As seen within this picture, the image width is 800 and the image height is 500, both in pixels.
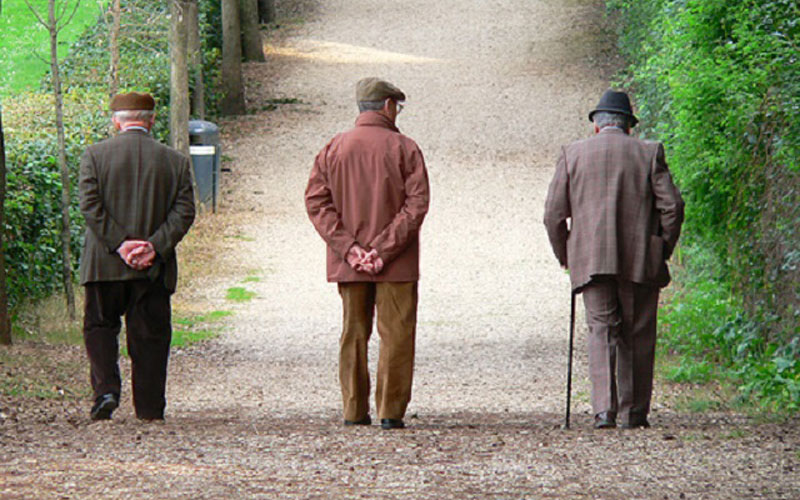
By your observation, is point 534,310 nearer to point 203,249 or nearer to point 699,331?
point 699,331

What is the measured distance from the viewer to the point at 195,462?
239 inches

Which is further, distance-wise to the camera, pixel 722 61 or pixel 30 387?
pixel 722 61

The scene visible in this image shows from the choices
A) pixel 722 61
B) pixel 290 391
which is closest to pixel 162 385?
pixel 290 391

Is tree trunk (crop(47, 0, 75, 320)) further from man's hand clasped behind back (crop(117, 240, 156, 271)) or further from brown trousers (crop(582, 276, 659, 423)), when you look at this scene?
brown trousers (crop(582, 276, 659, 423))

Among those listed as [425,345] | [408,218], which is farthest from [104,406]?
[425,345]

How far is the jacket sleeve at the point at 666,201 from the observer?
7.88 metres

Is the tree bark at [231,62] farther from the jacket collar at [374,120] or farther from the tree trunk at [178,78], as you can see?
Answer: the jacket collar at [374,120]

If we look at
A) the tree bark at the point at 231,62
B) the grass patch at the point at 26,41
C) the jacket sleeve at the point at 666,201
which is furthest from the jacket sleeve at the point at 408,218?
the grass patch at the point at 26,41

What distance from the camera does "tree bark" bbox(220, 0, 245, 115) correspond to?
26.3 meters

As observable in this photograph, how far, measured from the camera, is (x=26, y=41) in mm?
31594

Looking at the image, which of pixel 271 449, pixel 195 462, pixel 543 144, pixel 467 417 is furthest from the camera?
pixel 543 144

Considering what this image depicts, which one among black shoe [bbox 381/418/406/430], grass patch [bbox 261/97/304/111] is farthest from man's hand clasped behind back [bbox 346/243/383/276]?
grass patch [bbox 261/97/304/111]

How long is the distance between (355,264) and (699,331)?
4.38 metres

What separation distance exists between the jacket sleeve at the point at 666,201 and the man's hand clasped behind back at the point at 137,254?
2929 mm
